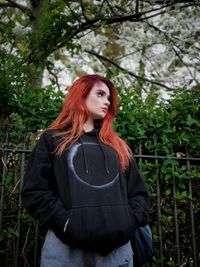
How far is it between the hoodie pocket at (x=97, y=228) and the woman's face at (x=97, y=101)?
2.39 feet

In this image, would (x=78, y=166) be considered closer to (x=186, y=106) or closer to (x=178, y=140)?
(x=178, y=140)

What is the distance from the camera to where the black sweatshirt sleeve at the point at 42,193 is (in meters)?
1.86

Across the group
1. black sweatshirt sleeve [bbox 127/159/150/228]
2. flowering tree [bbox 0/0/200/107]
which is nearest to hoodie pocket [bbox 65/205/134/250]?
black sweatshirt sleeve [bbox 127/159/150/228]

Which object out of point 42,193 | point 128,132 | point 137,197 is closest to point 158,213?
point 128,132

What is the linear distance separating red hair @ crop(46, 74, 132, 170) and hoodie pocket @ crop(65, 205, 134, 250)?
0.43 metres

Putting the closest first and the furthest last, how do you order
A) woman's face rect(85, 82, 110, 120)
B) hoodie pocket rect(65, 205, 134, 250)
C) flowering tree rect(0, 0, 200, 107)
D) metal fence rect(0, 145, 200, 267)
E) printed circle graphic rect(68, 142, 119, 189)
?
hoodie pocket rect(65, 205, 134, 250) → printed circle graphic rect(68, 142, 119, 189) → woman's face rect(85, 82, 110, 120) → metal fence rect(0, 145, 200, 267) → flowering tree rect(0, 0, 200, 107)

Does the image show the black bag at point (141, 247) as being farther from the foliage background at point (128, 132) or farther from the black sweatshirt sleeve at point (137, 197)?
the foliage background at point (128, 132)

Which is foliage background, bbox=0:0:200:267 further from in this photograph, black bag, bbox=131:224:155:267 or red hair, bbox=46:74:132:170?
black bag, bbox=131:224:155:267

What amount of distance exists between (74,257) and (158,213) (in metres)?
1.35

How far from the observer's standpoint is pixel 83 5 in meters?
4.64

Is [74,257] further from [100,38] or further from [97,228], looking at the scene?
[100,38]

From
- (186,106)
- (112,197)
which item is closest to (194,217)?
(186,106)

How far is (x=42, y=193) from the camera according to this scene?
1952mm

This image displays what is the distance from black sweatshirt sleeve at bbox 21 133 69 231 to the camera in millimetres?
1862
